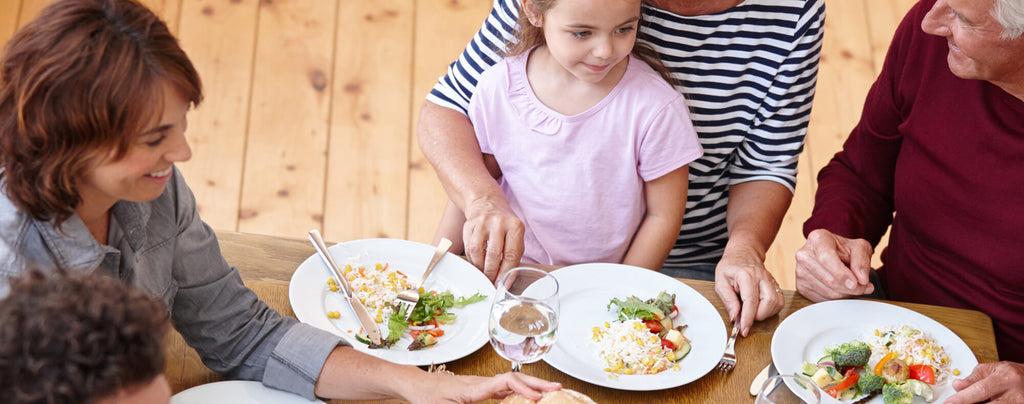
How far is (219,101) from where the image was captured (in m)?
3.40

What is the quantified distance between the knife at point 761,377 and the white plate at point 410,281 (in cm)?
43

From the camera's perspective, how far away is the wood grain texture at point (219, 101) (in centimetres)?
314

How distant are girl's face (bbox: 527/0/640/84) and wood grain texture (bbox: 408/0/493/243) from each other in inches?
60.1

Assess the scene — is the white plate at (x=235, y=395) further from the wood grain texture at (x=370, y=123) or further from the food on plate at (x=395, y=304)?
the wood grain texture at (x=370, y=123)

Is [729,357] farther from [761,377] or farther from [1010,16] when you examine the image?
[1010,16]

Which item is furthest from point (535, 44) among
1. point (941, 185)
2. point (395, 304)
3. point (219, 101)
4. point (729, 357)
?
point (219, 101)

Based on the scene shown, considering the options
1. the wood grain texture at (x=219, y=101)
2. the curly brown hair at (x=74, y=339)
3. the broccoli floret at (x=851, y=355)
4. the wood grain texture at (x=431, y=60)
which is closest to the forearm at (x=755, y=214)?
the broccoli floret at (x=851, y=355)

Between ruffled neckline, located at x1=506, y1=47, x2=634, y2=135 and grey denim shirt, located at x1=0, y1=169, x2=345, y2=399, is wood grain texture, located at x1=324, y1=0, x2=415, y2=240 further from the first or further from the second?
grey denim shirt, located at x1=0, y1=169, x2=345, y2=399

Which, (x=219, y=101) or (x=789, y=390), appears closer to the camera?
(x=789, y=390)

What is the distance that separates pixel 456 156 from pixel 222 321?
683 mm

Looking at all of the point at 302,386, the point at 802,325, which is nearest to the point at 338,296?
the point at 302,386

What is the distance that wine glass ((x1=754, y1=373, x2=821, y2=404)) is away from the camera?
120cm

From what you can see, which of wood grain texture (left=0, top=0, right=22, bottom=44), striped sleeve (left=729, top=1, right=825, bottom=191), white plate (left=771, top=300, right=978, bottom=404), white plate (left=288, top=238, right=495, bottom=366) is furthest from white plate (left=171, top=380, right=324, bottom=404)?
wood grain texture (left=0, top=0, right=22, bottom=44)

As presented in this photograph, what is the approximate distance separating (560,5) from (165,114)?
29.4 inches
